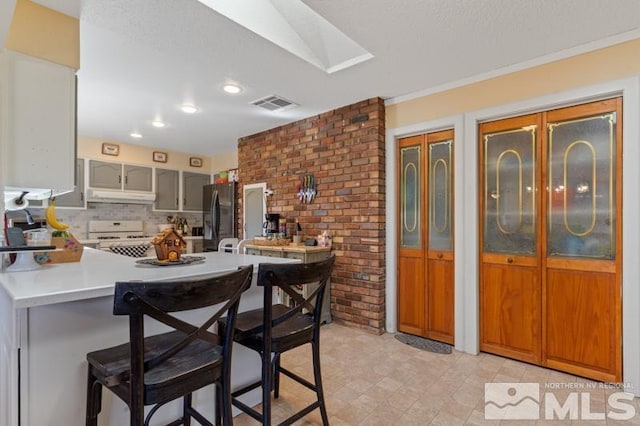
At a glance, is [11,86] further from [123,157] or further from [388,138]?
[123,157]

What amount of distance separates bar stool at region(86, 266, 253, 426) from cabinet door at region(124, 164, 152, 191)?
4588 mm

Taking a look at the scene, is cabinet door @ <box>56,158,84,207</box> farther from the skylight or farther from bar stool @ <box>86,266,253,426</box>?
bar stool @ <box>86,266,253,426</box>

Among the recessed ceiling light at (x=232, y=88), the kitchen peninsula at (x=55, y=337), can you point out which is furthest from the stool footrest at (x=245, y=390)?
the recessed ceiling light at (x=232, y=88)

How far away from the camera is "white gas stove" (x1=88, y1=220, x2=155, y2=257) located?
Result: 4953mm

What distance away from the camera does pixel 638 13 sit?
1.99 m

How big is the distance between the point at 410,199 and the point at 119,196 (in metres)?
4.30

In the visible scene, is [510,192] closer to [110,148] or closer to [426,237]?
[426,237]

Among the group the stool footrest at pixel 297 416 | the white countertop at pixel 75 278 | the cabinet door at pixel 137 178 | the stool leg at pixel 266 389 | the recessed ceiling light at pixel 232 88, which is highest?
the recessed ceiling light at pixel 232 88

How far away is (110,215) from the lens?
528 cm

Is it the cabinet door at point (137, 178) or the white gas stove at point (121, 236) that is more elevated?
the cabinet door at point (137, 178)

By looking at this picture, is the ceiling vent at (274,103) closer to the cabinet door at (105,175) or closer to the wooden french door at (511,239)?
the wooden french door at (511,239)

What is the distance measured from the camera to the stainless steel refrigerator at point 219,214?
16.8 feet

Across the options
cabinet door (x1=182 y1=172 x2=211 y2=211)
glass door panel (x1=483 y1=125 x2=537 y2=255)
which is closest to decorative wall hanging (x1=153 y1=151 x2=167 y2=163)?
cabinet door (x1=182 y1=172 x2=211 y2=211)

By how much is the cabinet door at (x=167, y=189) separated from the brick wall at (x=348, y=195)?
2.57 metres
